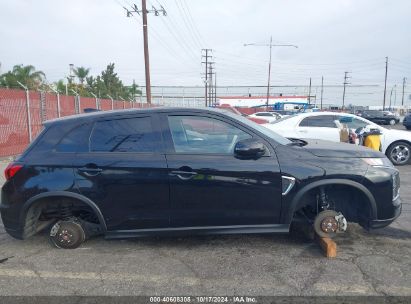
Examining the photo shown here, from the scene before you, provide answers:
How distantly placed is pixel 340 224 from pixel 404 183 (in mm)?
4442

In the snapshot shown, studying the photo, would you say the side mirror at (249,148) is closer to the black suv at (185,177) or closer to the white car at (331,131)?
the black suv at (185,177)

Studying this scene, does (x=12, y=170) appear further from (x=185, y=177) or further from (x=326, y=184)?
(x=326, y=184)

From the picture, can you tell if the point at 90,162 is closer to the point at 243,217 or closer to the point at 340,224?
the point at 243,217

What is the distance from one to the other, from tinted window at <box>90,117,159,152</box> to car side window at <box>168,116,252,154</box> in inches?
10.2

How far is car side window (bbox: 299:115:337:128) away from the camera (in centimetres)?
1059

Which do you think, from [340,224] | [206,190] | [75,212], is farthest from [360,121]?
[75,212]

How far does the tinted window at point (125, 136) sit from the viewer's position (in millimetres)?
4164

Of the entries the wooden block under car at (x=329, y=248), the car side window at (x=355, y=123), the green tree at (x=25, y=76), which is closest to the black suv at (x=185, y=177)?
the wooden block under car at (x=329, y=248)

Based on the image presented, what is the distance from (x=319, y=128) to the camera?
34.6 feet

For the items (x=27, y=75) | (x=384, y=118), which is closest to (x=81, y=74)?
(x=27, y=75)

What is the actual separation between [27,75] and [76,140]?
38.8 metres

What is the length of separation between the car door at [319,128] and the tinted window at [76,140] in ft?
24.0

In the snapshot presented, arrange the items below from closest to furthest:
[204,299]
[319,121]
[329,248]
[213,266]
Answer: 1. [204,299]
2. [213,266]
3. [329,248]
4. [319,121]

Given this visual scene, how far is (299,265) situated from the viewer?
3887mm
